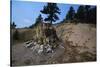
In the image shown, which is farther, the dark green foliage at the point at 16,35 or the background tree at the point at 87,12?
the background tree at the point at 87,12

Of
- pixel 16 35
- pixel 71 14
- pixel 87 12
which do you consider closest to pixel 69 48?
pixel 71 14

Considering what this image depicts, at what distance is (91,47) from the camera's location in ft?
9.05

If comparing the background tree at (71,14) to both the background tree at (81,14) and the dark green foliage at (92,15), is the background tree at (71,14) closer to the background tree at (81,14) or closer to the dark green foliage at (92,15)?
the background tree at (81,14)

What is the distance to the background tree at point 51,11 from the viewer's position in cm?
255

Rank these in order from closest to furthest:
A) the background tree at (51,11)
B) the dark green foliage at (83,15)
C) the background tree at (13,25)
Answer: the background tree at (13,25) < the background tree at (51,11) < the dark green foliage at (83,15)

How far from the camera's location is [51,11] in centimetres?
Answer: 258

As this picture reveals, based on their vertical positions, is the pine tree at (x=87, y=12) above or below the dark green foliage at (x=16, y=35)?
above

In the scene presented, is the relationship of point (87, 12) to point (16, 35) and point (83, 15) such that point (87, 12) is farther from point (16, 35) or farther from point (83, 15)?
point (16, 35)

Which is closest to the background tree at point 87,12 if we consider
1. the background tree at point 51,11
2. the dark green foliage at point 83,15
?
the dark green foliage at point 83,15

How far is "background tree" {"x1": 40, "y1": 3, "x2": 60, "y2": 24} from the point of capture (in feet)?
8.38

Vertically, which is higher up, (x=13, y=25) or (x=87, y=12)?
(x=87, y=12)

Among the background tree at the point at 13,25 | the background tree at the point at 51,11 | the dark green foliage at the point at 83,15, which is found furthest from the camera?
the dark green foliage at the point at 83,15

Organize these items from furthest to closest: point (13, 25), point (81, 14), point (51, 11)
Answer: point (81, 14) → point (51, 11) → point (13, 25)
